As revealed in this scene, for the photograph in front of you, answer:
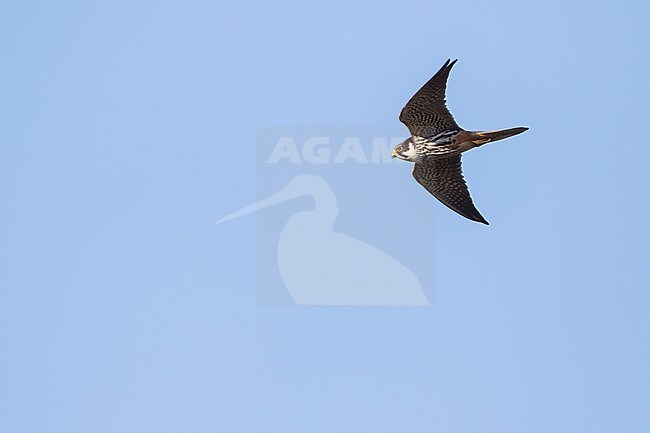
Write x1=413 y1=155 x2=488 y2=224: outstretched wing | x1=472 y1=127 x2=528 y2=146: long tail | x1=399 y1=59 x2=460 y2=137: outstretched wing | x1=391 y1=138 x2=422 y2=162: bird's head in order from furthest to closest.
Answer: x1=413 y1=155 x2=488 y2=224: outstretched wing → x1=391 y1=138 x2=422 y2=162: bird's head → x1=399 y1=59 x2=460 y2=137: outstretched wing → x1=472 y1=127 x2=528 y2=146: long tail

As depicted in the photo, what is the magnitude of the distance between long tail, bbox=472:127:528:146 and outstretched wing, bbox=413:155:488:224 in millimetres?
1437

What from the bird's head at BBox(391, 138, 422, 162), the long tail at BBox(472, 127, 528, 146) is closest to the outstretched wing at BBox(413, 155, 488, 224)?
the bird's head at BBox(391, 138, 422, 162)

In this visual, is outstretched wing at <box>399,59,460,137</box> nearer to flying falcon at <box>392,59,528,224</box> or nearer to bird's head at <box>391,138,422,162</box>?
flying falcon at <box>392,59,528,224</box>

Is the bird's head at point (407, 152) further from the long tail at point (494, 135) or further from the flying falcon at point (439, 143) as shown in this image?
the long tail at point (494, 135)

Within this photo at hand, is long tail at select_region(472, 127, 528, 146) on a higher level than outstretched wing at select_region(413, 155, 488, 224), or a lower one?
higher

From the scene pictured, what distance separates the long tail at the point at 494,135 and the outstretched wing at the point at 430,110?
58cm

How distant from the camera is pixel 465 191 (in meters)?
20.1

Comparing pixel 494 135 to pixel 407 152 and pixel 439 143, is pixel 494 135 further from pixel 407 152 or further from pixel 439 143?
pixel 407 152

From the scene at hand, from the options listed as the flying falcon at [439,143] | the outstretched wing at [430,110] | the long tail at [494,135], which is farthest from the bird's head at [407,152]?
the long tail at [494,135]

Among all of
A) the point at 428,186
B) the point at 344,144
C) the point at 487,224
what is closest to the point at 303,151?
the point at 344,144

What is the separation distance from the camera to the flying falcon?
60.3ft

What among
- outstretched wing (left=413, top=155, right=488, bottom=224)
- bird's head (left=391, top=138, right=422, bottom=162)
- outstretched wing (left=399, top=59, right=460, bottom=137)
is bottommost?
outstretched wing (left=413, top=155, right=488, bottom=224)

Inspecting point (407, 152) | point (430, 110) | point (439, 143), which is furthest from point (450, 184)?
point (430, 110)

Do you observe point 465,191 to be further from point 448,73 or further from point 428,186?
point 448,73
